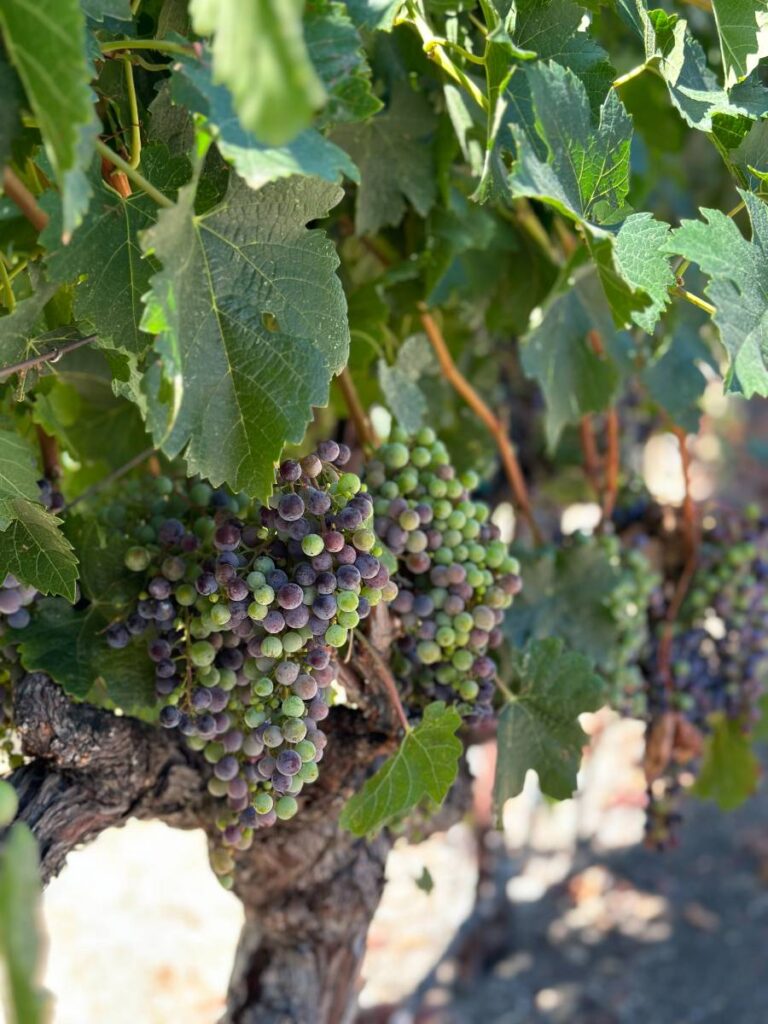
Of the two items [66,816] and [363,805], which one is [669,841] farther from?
[66,816]

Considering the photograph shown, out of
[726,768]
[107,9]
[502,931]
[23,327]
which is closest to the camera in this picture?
[107,9]

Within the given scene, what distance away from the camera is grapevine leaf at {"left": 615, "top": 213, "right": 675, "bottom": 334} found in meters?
0.85

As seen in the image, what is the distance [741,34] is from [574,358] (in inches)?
21.9

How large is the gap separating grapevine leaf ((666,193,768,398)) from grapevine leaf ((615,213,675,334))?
0.08 feet

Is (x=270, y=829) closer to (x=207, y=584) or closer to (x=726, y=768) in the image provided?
(x=207, y=584)

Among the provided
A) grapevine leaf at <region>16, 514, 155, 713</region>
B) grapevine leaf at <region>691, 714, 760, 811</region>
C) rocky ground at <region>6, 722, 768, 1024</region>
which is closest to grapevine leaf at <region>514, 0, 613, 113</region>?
grapevine leaf at <region>16, 514, 155, 713</region>

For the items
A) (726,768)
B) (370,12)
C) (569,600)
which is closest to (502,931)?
(726,768)

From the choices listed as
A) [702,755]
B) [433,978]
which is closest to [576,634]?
[702,755]

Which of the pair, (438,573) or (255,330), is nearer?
(255,330)

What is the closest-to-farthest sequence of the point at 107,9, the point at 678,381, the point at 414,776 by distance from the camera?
the point at 107,9 < the point at 414,776 < the point at 678,381

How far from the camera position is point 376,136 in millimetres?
1323

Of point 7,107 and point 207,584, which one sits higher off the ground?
point 7,107

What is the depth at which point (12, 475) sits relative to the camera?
94cm

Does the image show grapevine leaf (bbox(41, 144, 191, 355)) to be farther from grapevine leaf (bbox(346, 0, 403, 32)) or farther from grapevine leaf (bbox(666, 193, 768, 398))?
grapevine leaf (bbox(666, 193, 768, 398))
